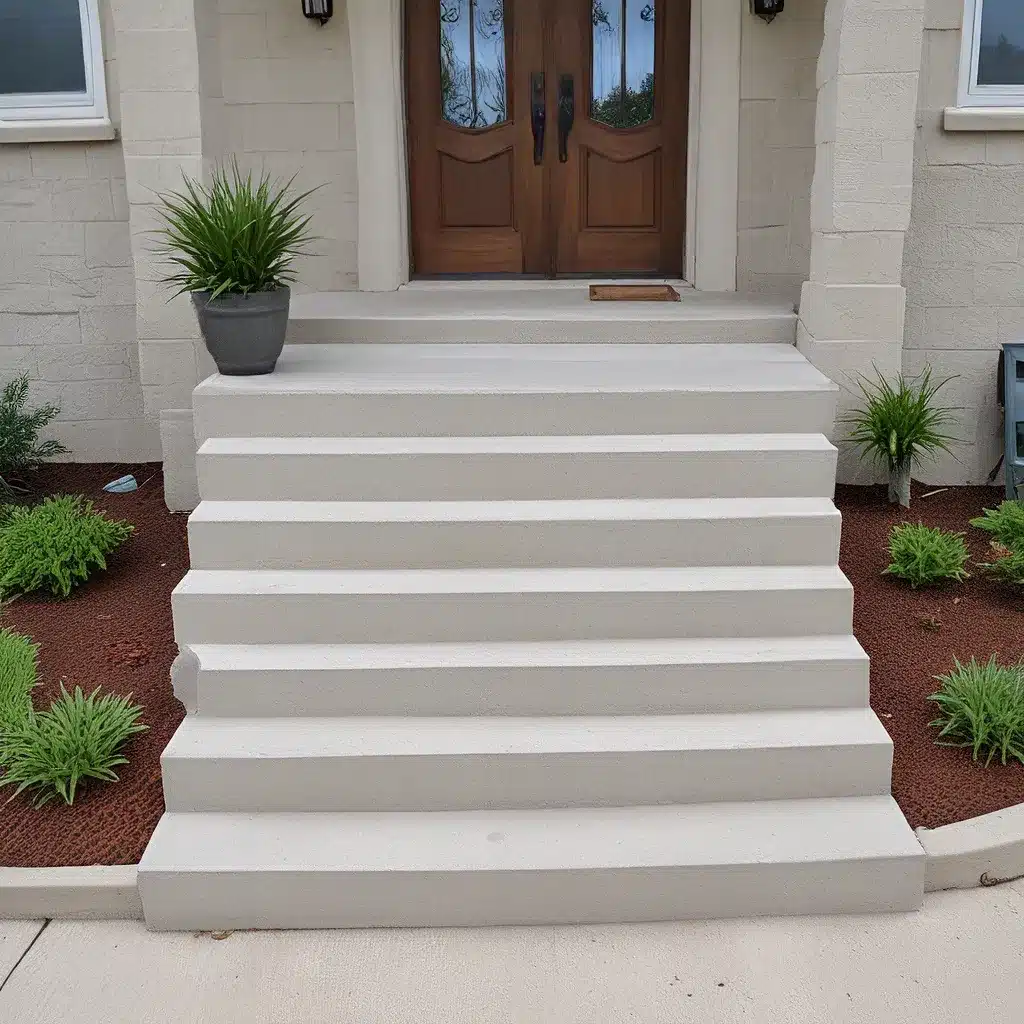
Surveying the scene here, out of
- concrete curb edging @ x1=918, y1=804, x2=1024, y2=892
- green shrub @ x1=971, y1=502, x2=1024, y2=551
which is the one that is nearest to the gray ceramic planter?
concrete curb edging @ x1=918, y1=804, x2=1024, y2=892

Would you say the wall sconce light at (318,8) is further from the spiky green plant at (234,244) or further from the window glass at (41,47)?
the spiky green plant at (234,244)

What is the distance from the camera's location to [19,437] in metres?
5.85

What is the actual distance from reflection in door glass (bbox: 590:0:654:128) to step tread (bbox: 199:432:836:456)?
10.2 feet

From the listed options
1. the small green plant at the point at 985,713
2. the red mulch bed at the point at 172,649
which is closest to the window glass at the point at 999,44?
the red mulch bed at the point at 172,649

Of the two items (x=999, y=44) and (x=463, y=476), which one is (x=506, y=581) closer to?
(x=463, y=476)

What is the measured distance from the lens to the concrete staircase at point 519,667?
3215mm

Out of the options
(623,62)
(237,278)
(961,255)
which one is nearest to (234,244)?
(237,278)

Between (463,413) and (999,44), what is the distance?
11.9 ft

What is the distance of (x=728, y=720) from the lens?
3578 millimetres

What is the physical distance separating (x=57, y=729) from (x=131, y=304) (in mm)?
3388

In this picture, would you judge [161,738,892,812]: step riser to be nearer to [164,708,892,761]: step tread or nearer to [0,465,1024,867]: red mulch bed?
[164,708,892,761]: step tread

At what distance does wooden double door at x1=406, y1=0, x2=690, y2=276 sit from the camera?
21.3 feet

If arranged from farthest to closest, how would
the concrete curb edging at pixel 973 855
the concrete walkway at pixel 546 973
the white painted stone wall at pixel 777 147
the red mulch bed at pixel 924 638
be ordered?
the white painted stone wall at pixel 777 147 → the red mulch bed at pixel 924 638 → the concrete curb edging at pixel 973 855 → the concrete walkway at pixel 546 973

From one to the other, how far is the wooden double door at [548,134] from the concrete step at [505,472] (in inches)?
119
